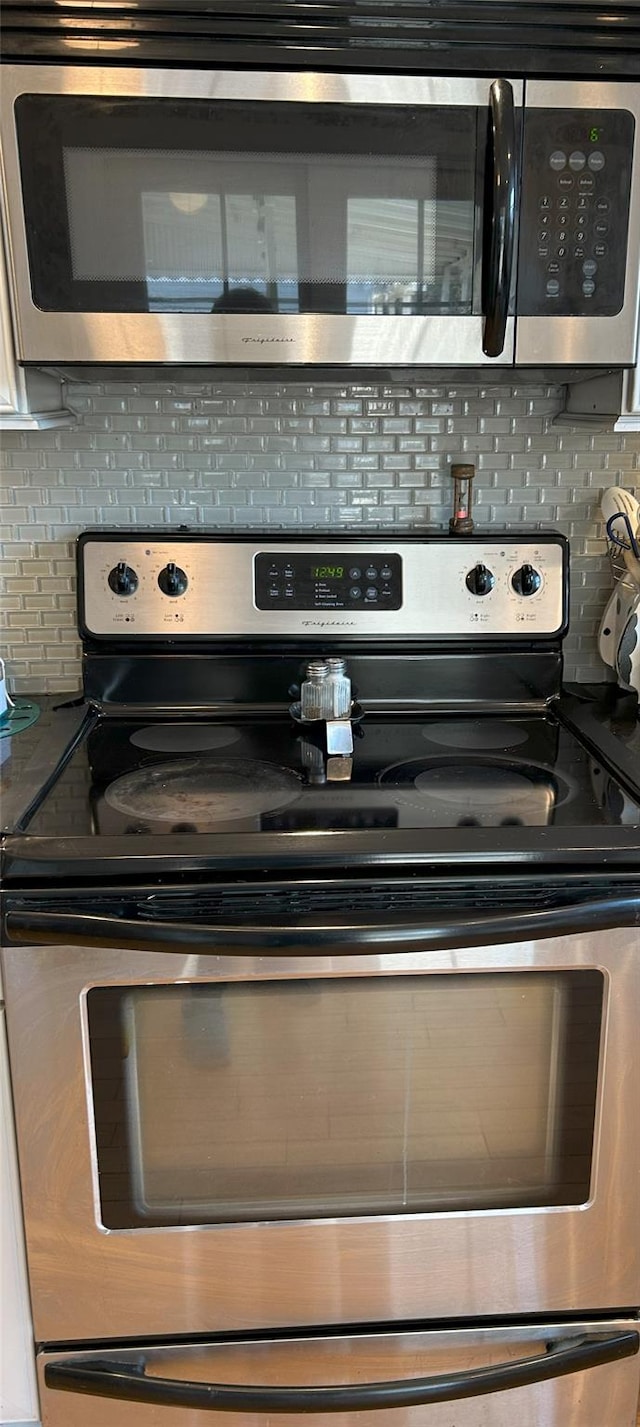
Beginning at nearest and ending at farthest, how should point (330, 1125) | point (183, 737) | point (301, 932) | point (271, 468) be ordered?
1. point (301, 932)
2. point (330, 1125)
3. point (183, 737)
4. point (271, 468)

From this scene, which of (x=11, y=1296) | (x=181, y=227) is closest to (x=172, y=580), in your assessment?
(x=181, y=227)

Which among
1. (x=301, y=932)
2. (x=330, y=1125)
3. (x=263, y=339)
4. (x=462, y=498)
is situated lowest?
(x=330, y=1125)

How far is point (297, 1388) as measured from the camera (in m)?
1.34

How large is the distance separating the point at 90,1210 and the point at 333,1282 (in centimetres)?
33

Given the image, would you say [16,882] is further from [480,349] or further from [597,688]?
[597,688]

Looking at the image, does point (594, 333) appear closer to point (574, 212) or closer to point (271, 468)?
point (574, 212)

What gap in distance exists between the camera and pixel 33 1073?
1.24m

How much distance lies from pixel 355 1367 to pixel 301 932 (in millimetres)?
630

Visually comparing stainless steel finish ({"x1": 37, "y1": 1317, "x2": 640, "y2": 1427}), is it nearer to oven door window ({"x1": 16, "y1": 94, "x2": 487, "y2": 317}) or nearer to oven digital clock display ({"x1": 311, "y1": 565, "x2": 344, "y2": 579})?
oven digital clock display ({"x1": 311, "y1": 565, "x2": 344, "y2": 579})

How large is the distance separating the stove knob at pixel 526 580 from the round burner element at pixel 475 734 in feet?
0.73

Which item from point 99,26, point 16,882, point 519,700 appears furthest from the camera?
point 519,700

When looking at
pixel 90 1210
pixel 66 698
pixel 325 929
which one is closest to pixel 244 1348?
pixel 90 1210

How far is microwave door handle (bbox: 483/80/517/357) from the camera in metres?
1.34

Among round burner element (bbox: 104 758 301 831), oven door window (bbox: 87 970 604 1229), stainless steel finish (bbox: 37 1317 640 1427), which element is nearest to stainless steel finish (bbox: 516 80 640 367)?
round burner element (bbox: 104 758 301 831)
